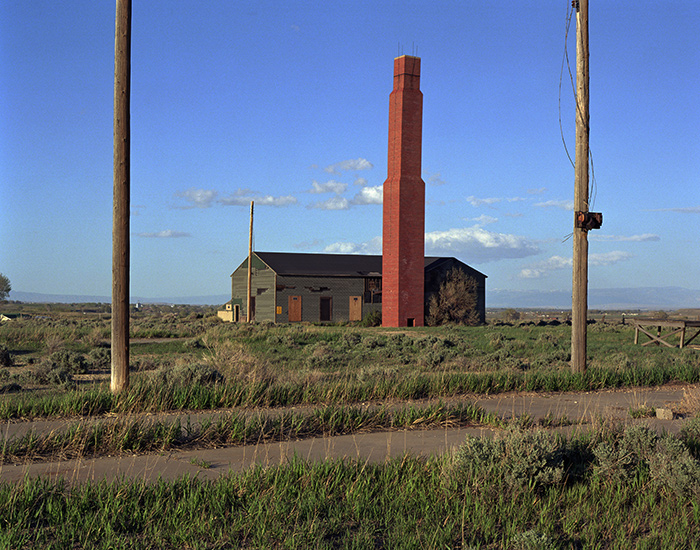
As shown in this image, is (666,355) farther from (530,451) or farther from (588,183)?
(530,451)

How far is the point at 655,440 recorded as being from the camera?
762 centimetres

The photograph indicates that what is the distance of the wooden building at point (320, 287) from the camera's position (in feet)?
178

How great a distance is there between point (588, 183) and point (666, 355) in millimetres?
11757

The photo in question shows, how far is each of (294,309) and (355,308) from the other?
17.1 ft

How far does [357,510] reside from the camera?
5488 mm

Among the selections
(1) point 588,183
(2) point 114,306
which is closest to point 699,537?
(2) point 114,306

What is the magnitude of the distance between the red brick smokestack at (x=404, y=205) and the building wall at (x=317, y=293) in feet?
31.6

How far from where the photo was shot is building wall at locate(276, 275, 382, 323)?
54.5 m

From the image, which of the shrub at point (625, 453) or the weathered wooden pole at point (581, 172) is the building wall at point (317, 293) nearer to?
the weathered wooden pole at point (581, 172)

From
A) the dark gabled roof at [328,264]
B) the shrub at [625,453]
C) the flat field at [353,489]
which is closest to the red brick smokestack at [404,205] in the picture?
the dark gabled roof at [328,264]

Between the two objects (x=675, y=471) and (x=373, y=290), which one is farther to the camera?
(x=373, y=290)

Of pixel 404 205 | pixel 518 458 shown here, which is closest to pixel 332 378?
pixel 518 458

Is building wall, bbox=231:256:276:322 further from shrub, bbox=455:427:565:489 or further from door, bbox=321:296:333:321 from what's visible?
shrub, bbox=455:427:565:489

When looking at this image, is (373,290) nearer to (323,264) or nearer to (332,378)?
(323,264)
